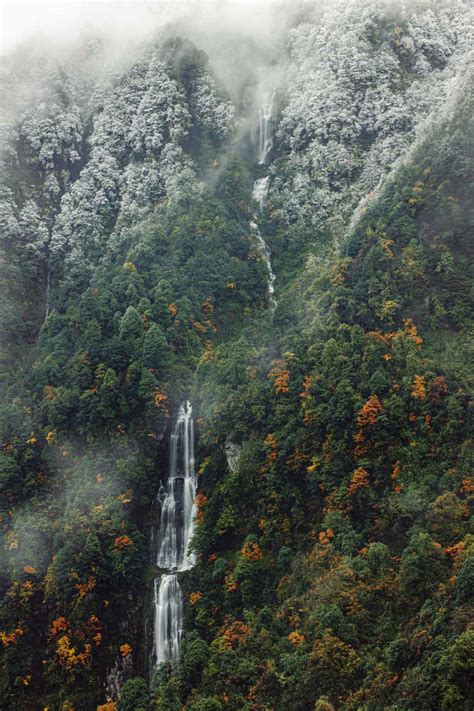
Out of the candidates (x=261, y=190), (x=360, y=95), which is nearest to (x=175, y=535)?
(x=261, y=190)

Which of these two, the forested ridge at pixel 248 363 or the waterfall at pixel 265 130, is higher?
the waterfall at pixel 265 130

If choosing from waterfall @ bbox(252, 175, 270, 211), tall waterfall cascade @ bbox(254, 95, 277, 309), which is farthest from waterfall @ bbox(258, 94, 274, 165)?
waterfall @ bbox(252, 175, 270, 211)

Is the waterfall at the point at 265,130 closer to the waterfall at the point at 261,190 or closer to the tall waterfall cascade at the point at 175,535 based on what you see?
the waterfall at the point at 261,190

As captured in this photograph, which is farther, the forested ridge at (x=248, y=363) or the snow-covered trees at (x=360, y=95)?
the snow-covered trees at (x=360, y=95)

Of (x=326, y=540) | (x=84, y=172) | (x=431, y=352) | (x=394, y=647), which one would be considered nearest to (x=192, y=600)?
(x=326, y=540)

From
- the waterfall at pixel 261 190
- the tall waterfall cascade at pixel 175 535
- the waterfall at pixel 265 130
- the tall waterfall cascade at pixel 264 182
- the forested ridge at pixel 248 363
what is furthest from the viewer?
the waterfall at pixel 265 130

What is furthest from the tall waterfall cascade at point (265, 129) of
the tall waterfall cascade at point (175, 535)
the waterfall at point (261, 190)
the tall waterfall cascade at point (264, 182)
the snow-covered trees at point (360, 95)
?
the tall waterfall cascade at point (175, 535)

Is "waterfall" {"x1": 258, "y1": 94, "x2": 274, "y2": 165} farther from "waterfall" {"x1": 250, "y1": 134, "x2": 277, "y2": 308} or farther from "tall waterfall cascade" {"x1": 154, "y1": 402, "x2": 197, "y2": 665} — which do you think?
"tall waterfall cascade" {"x1": 154, "y1": 402, "x2": 197, "y2": 665}
